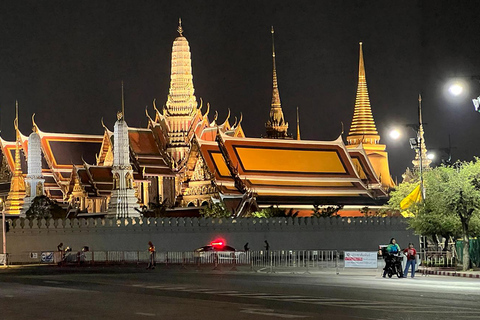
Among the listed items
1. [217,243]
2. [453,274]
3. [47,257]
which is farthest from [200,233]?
[453,274]

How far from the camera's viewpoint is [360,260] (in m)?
30.5

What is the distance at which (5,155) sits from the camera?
218 feet

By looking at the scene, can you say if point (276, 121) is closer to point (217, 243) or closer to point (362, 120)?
point (362, 120)

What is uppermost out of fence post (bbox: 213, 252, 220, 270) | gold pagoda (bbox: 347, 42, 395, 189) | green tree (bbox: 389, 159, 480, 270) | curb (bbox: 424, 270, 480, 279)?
gold pagoda (bbox: 347, 42, 395, 189)

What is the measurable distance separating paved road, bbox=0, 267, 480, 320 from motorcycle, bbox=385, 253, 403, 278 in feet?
1.55

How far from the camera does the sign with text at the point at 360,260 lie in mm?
30234

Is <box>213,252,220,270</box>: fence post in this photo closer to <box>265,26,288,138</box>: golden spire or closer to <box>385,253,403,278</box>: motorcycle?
A: <box>385,253,403,278</box>: motorcycle

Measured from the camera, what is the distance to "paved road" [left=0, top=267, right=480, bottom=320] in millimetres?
15664

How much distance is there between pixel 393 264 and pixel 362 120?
4953 centimetres

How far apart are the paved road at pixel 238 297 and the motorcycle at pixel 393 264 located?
47cm

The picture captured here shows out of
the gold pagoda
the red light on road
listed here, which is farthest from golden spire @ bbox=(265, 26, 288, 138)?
the red light on road

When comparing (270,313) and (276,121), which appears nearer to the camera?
(270,313)

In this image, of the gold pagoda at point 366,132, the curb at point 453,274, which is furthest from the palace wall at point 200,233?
the gold pagoda at point 366,132

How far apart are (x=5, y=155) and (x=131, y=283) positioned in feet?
143
